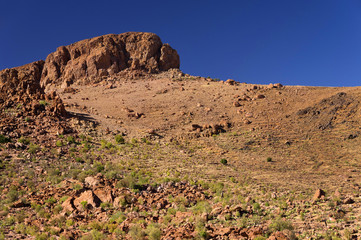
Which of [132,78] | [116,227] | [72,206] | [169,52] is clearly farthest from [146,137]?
[169,52]

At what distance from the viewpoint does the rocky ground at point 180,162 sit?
1202 cm

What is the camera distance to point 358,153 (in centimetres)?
2308

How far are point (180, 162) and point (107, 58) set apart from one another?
4201 centimetres

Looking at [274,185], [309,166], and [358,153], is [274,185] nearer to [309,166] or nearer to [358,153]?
[309,166]

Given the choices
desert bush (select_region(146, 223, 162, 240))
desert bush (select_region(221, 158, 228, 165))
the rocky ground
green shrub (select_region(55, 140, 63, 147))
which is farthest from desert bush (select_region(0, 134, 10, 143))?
desert bush (select_region(221, 158, 228, 165))

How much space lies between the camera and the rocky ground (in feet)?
39.4

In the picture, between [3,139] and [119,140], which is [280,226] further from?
[3,139]

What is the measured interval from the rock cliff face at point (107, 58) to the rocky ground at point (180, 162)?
9210mm

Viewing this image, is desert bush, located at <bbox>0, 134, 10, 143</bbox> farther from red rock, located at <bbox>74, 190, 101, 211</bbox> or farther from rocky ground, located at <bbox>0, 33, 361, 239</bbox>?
red rock, located at <bbox>74, 190, 101, 211</bbox>

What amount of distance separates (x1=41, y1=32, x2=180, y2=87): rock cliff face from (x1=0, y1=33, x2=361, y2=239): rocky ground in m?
9.21

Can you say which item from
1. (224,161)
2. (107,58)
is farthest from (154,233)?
(107,58)

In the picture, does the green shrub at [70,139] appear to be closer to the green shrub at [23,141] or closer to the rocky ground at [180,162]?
the rocky ground at [180,162]

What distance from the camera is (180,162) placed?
24.1 metres

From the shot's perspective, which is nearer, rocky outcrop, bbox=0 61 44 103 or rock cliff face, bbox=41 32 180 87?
rocky outcrop, bbox=0 61 44 103
